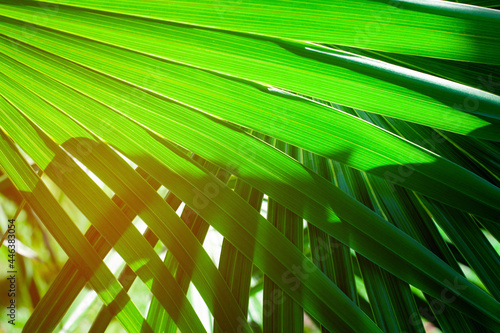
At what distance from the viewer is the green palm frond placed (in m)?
0.35

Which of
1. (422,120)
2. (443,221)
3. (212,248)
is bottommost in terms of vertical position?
(212,248)

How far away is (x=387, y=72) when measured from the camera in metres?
0.35

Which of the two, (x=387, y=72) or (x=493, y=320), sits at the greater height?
(x=387, y=72)

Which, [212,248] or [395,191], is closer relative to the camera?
[395,191]

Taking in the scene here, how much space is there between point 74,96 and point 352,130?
398 mm

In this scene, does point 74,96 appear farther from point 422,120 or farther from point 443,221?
point 443,221

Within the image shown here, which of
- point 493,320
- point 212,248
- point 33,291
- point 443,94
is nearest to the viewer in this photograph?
point 443,94

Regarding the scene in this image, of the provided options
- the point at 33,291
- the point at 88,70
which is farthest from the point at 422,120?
the point at 33,291

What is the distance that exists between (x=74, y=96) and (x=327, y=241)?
1.51ft

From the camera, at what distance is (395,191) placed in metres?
0.55

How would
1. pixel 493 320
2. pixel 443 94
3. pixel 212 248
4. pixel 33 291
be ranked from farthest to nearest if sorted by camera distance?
pixel 212 248 → pixel 33 291 → pixel 493 320 → pixel 443 94

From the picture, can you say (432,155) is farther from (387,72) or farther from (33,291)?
(33,291)

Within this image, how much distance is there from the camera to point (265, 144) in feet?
1.40

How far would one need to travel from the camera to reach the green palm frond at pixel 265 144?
1.14 feet
